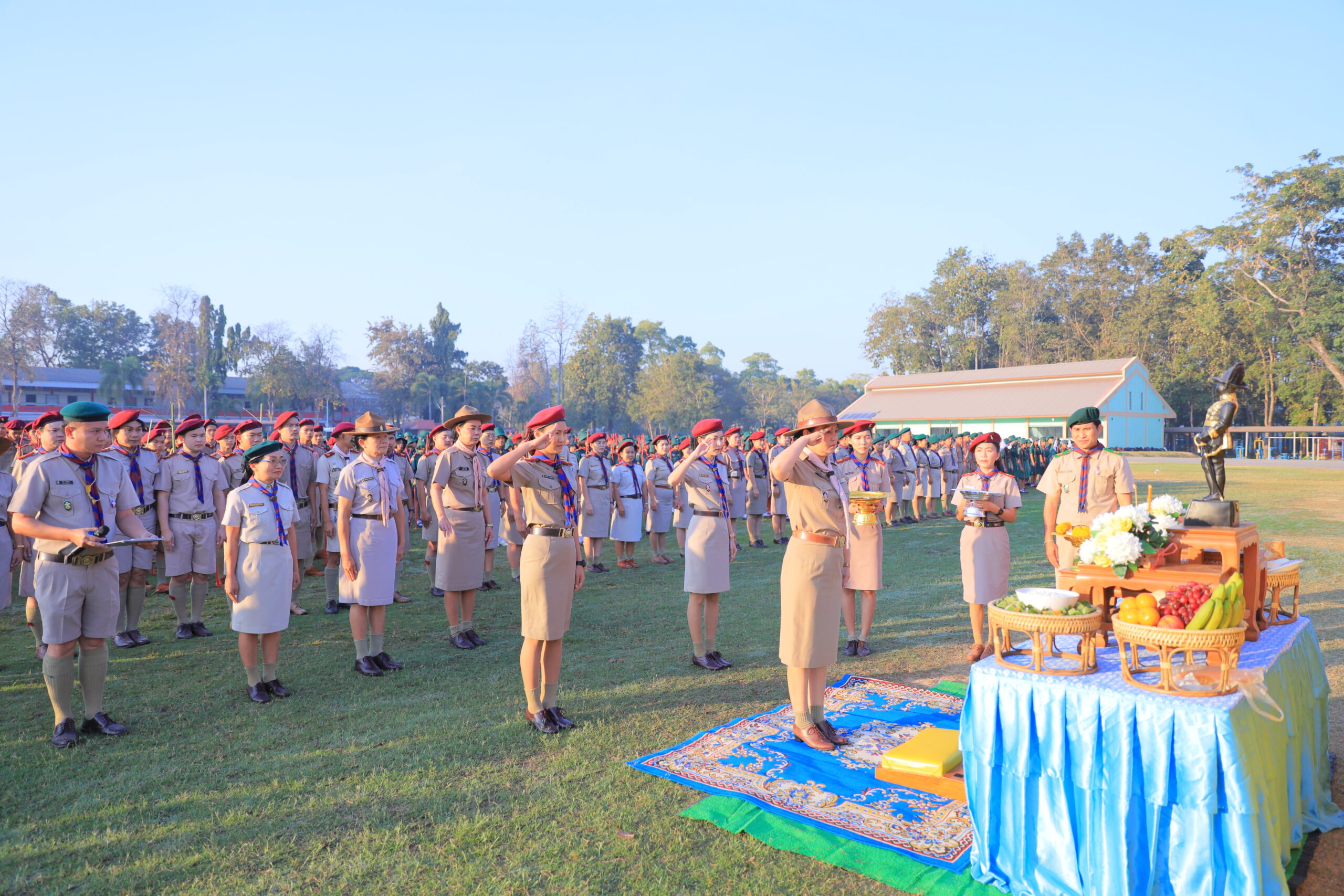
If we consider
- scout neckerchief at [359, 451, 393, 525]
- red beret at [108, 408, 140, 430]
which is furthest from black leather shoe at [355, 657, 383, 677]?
red beret at [108, 408, 140, 430]

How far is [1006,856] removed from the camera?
140 inches

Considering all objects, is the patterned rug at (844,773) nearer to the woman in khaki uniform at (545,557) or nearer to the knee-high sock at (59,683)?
the woman in khaki uniform at (545,557)

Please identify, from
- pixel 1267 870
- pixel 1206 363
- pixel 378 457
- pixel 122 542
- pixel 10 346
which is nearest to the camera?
pixel 1267 870

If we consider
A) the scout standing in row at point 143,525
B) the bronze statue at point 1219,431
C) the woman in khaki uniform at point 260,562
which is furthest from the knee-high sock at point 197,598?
the bronze statue at point 1219,431

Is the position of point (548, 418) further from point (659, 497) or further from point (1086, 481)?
point (659, 497)

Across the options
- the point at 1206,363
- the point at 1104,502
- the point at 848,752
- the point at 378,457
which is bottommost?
the point at 848,752

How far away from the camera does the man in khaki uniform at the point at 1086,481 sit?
249 inches

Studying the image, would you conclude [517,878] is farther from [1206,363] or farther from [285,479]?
[1206,363]

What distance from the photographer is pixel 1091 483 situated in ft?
21.0

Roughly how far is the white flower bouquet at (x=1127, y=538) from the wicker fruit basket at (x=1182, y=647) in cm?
59

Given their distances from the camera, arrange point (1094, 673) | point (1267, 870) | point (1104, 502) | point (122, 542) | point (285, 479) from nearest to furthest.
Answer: point (1267, 870), point (1094, 673), point (122, 542), point (1104, 502), point (285, 479)

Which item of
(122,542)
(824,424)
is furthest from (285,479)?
(824,424)

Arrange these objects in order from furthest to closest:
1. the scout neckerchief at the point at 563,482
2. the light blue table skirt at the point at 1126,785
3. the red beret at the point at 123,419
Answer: the red beret at the point at 123,419 → the scout neckerchief at the point at 563,482 → the light blue table skirt at the point at 1126,785

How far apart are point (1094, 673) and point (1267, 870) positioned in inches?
34.8
